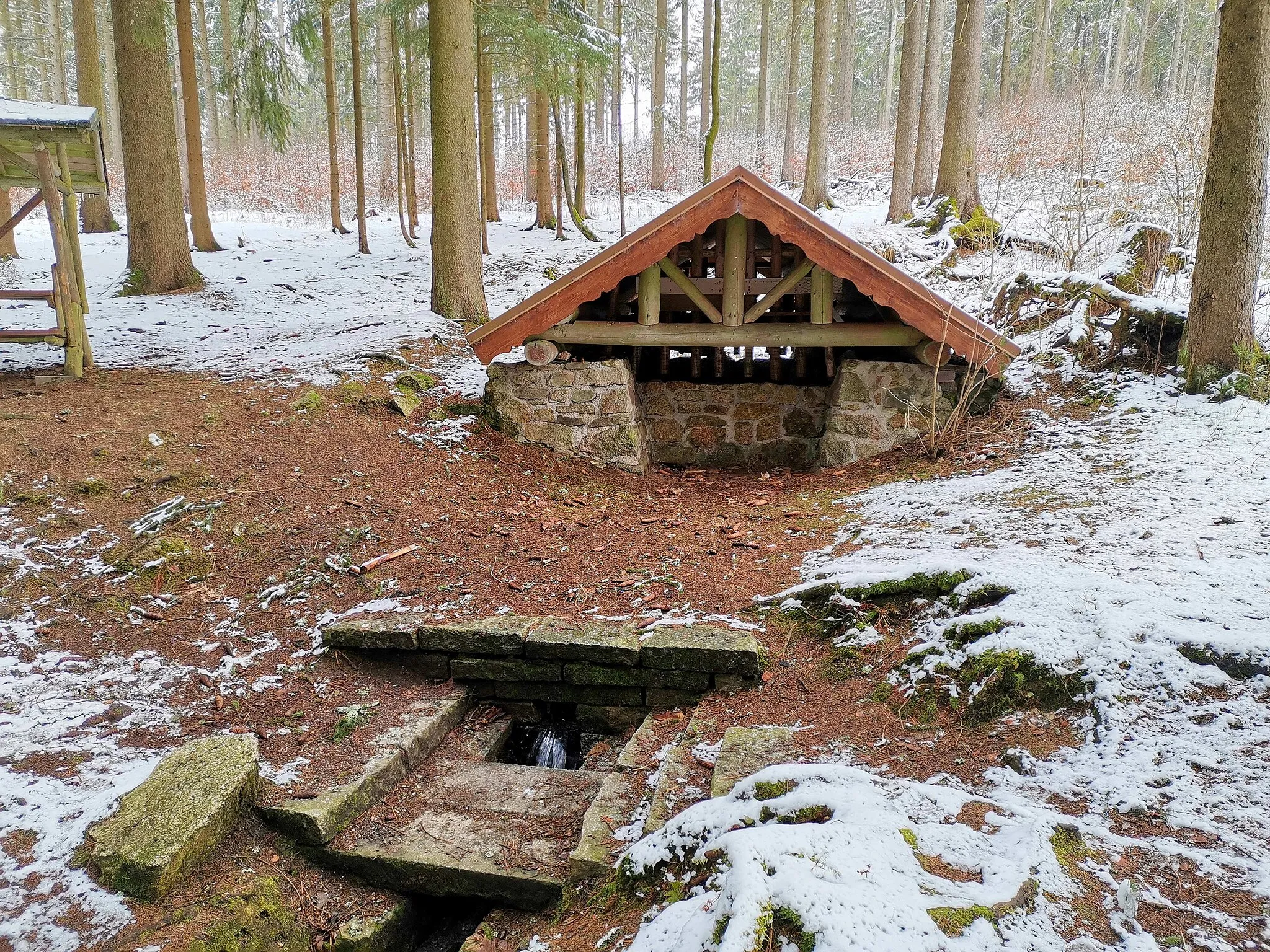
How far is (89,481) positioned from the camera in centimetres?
524

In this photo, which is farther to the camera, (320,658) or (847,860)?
(320,658)

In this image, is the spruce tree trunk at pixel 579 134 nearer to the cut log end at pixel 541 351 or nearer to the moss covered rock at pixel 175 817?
the cut log end at pixel 541 351

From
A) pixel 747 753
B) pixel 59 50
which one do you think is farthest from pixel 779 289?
pixel 59 50

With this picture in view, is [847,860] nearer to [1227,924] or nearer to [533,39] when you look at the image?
[1227,924]

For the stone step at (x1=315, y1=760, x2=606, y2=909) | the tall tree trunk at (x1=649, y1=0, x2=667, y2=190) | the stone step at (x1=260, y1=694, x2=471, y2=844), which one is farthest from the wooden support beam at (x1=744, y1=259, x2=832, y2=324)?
the tall tree trunk at (x1=649, y1=0, x2=667, y2=190)

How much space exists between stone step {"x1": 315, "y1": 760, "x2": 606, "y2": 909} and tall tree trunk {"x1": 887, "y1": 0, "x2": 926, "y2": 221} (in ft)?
43.3

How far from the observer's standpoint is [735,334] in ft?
22.2

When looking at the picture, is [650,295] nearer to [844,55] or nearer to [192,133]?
[192,133]

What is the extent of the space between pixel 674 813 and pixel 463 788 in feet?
4.13

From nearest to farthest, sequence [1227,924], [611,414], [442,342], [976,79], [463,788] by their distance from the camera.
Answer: [1227,924] < [463,788] < [611,414] < [442,342] < [976,79]

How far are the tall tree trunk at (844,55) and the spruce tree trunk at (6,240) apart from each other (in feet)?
63.8

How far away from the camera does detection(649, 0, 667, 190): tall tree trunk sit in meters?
18.4

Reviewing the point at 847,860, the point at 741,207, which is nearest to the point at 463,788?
the point at 847,860

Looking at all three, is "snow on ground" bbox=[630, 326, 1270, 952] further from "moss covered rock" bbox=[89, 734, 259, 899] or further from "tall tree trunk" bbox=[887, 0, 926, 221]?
"tall tree trunk" bbox=[887, 0, 926, 221]
